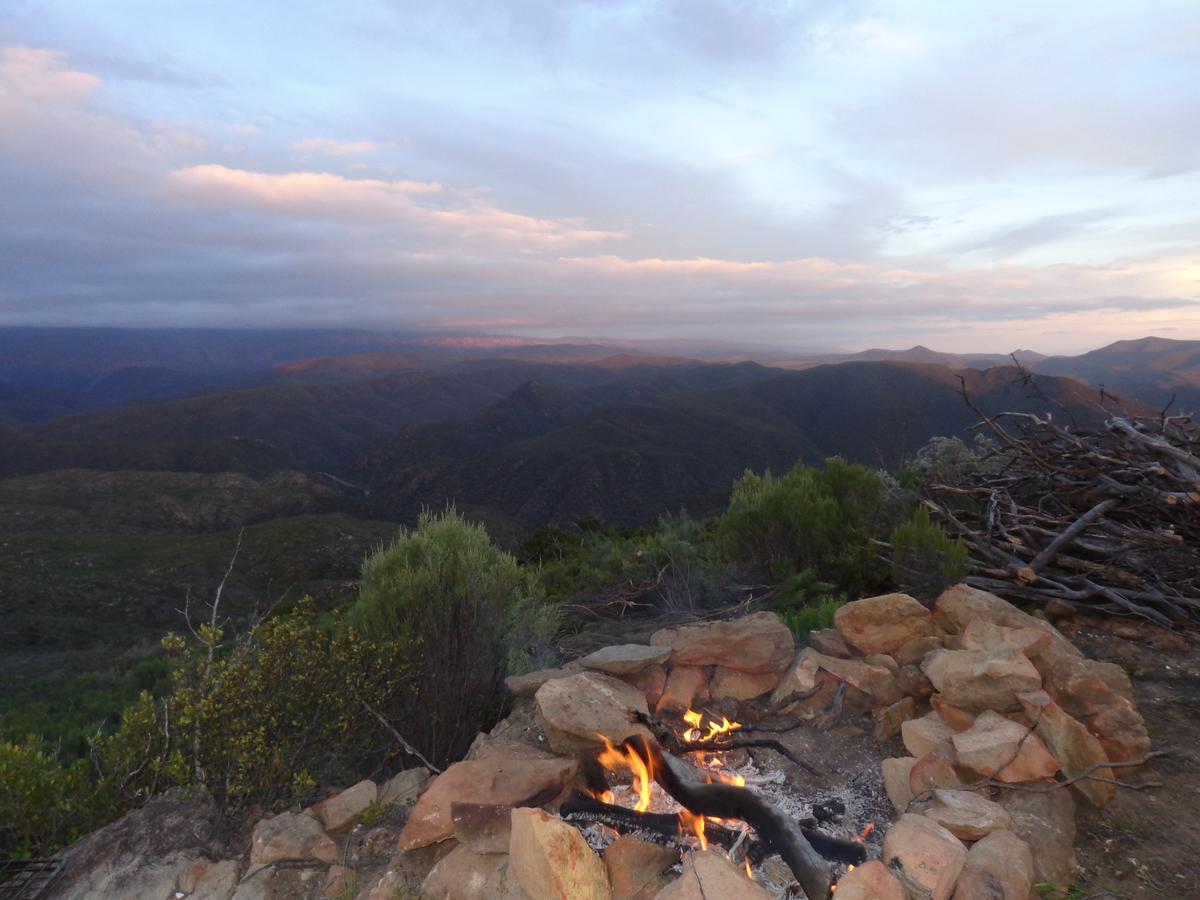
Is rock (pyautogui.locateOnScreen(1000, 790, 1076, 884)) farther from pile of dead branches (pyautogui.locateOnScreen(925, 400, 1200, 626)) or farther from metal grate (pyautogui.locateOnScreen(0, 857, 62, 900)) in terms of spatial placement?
metal grate (pyautogui.locateOnScreen(0, 857, 62, 900))

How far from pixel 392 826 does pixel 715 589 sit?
15.3 feet

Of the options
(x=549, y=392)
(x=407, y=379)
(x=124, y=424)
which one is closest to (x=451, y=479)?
(x=549, y=392)

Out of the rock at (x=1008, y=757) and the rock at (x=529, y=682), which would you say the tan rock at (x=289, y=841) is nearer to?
the rock at (x=529, y=682)

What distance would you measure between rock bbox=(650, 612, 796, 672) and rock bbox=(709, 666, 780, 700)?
48 mm

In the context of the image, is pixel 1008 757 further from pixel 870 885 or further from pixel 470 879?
pixel 470 879

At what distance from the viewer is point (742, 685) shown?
4.36m

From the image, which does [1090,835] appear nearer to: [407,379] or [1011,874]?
[1011,874]

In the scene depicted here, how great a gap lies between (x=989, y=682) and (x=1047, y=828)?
0.76 meters

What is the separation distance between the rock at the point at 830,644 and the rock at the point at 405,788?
271 centimetres

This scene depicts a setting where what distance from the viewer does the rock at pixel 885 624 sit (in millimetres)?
4422

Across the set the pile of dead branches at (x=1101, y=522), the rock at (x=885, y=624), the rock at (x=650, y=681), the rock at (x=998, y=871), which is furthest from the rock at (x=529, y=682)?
the pile of dead branches at (x=1101, y=522)

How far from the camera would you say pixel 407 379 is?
18588 cm

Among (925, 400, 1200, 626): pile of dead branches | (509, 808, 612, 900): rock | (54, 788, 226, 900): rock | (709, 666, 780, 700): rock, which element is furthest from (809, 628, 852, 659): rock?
(54, 788, 226, 900): rock

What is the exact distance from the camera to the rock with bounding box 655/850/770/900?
235 cm
